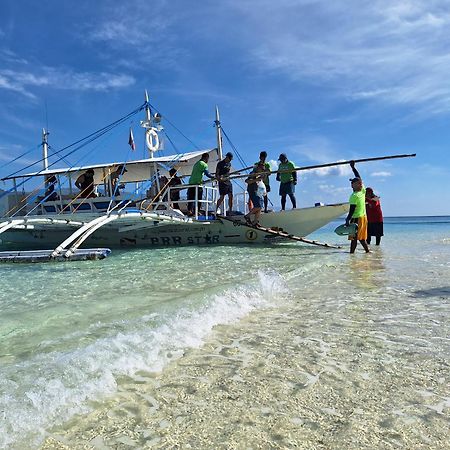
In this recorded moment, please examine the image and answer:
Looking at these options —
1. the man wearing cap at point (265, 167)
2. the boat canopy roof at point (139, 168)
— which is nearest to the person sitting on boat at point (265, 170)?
the man wearing cap at point (265, 167)

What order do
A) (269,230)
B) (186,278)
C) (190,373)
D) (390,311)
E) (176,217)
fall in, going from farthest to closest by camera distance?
1. (269,230)
2. (176,217)
3. (186,278)
4. (390,311)
5. (190,373)

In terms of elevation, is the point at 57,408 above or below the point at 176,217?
below

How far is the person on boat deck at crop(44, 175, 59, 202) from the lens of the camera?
15.5 m

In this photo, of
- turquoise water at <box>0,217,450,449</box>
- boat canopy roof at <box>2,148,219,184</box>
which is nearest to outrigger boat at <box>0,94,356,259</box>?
boat canopy roof at <box>2,148,219,184</box>

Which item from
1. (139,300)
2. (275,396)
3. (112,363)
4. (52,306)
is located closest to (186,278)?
(139,300)

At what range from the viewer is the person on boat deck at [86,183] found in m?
14.8

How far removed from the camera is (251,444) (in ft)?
6.82

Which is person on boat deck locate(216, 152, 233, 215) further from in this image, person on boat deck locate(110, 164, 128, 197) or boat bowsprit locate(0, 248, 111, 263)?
boat bowsprit locate(0, 248, 111, 263)

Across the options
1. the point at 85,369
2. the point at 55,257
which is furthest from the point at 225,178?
the point at 85,369

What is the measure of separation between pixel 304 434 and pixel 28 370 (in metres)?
2.03

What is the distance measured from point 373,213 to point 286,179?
118 inches

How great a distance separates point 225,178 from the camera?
43.5 feet

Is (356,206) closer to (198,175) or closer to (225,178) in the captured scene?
(225,178)

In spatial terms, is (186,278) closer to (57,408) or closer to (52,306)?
(52,306)
